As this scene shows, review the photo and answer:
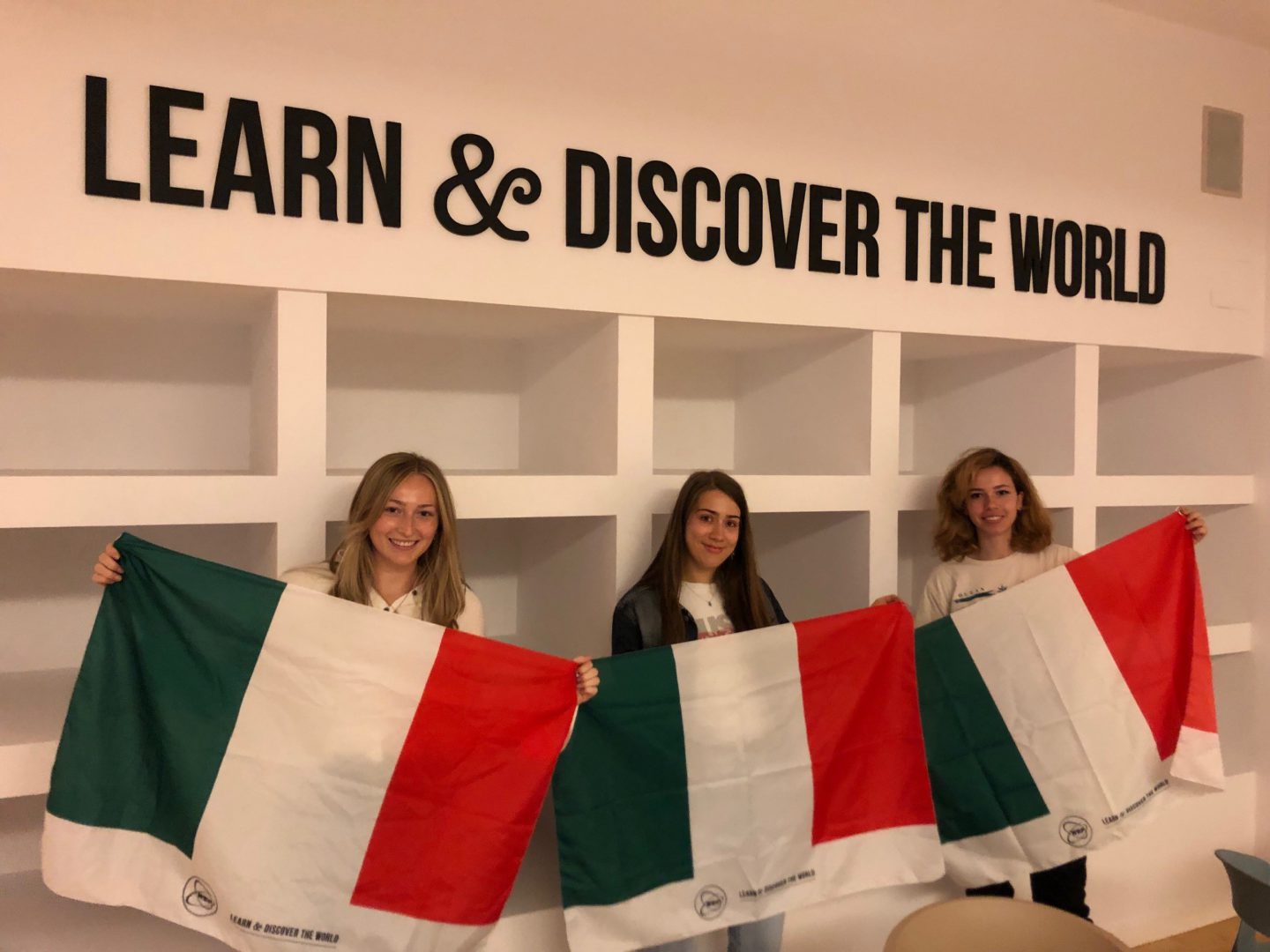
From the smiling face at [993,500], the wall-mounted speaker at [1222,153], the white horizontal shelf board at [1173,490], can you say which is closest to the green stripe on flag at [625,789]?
the smiling face at [993,500]

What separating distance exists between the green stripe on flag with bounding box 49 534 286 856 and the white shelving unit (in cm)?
20

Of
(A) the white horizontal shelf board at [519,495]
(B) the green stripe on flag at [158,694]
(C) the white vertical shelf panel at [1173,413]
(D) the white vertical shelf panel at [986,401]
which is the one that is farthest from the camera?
(C) the white vertical shelf panel at [1173,413]

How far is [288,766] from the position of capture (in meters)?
1.62

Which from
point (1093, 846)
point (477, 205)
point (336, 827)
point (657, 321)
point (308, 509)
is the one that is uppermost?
point (477, 205)

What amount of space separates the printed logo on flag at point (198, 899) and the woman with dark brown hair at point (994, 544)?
63.8 inches

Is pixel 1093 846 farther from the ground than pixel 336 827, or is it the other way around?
pixel 336 827

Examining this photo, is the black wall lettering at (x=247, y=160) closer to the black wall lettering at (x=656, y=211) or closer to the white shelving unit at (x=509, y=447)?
the white shelving unit at (x=509, y=447)

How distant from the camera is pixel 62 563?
2285 mm

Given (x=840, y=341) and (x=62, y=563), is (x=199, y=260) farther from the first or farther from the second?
(x=840, y=341)

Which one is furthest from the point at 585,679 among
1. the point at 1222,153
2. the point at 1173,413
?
the point at 1222,153

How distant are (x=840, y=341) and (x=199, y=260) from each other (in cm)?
150

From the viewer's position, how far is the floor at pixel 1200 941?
2699 mm

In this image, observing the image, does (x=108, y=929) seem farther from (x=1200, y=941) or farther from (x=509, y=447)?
(x=1200, y=941)

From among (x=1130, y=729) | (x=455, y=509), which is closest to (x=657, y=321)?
(x=455, y=509)
